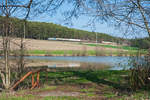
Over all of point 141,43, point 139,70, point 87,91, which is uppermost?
point 141,43

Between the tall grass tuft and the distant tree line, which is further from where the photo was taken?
the distant tree line

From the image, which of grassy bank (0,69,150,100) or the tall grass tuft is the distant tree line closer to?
the tall grass tuft

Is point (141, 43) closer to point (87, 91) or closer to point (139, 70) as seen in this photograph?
point (139, 70)

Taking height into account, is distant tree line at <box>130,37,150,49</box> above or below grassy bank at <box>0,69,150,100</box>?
above

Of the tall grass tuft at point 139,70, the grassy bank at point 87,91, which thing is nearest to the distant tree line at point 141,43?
the tall grass tuft at point 139,70

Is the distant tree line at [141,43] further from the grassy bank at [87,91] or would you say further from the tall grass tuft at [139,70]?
the grassy bank at [87,91]

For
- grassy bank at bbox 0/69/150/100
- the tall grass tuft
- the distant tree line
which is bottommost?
grassy bank at bbox 0/69/150/100

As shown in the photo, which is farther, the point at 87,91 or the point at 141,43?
the point at 141,43

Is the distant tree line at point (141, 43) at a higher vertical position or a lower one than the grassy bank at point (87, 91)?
higher

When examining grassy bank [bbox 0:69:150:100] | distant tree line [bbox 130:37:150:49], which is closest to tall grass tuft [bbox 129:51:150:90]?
grassy bank [bbox 0:69:150:100]

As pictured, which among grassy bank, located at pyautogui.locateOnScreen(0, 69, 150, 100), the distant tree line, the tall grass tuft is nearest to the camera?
grassy bank, located at pyautogui.locateOnScreen(0, 69, 150, 100)

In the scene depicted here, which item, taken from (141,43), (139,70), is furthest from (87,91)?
(141,43)

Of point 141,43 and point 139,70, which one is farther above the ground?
point 141,43

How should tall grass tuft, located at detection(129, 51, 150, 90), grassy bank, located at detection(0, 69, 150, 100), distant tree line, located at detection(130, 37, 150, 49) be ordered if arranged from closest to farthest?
grassy bank, located at detection(0, 69, 150, 100)
tall grass tuft, located at detection(129, 51, 150, 90)
distant tree line, located at detection(130, 37, 150, 49)
